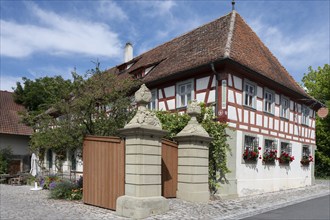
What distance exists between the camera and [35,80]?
35.0m

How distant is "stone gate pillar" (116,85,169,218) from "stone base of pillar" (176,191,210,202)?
71.1 inches

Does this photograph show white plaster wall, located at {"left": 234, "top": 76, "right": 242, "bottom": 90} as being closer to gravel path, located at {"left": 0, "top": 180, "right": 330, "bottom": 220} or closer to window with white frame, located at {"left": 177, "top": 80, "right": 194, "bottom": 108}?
window with white frame, located at {"left": 177, "top": 80, "right": 194, "bottom": 108}

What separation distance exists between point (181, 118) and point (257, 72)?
3.82 meters

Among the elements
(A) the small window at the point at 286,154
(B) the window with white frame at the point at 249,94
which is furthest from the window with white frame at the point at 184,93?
(A) the small window at the point at 286,154

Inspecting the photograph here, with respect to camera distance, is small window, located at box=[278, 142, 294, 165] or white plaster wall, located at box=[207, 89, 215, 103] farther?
small window, located at box=[278, 142, 294, 165]

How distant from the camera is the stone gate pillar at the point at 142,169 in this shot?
8.84m

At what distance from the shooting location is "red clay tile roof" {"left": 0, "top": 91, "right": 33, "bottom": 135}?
94.5 feet

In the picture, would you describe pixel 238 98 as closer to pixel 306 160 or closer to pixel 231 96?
pixel 231 96

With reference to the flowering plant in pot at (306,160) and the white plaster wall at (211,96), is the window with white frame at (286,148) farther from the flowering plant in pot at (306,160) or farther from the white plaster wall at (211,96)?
the white plaster wall at (211,96)

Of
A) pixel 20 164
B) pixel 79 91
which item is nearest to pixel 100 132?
pixel 79 91

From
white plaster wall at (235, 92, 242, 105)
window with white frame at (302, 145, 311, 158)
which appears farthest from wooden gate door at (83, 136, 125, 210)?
window with white frame at (302, 145, 311, 158)

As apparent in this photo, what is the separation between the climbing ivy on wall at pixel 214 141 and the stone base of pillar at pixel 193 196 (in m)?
1.41

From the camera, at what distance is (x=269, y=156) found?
15672mm

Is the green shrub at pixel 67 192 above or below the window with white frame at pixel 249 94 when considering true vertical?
below
